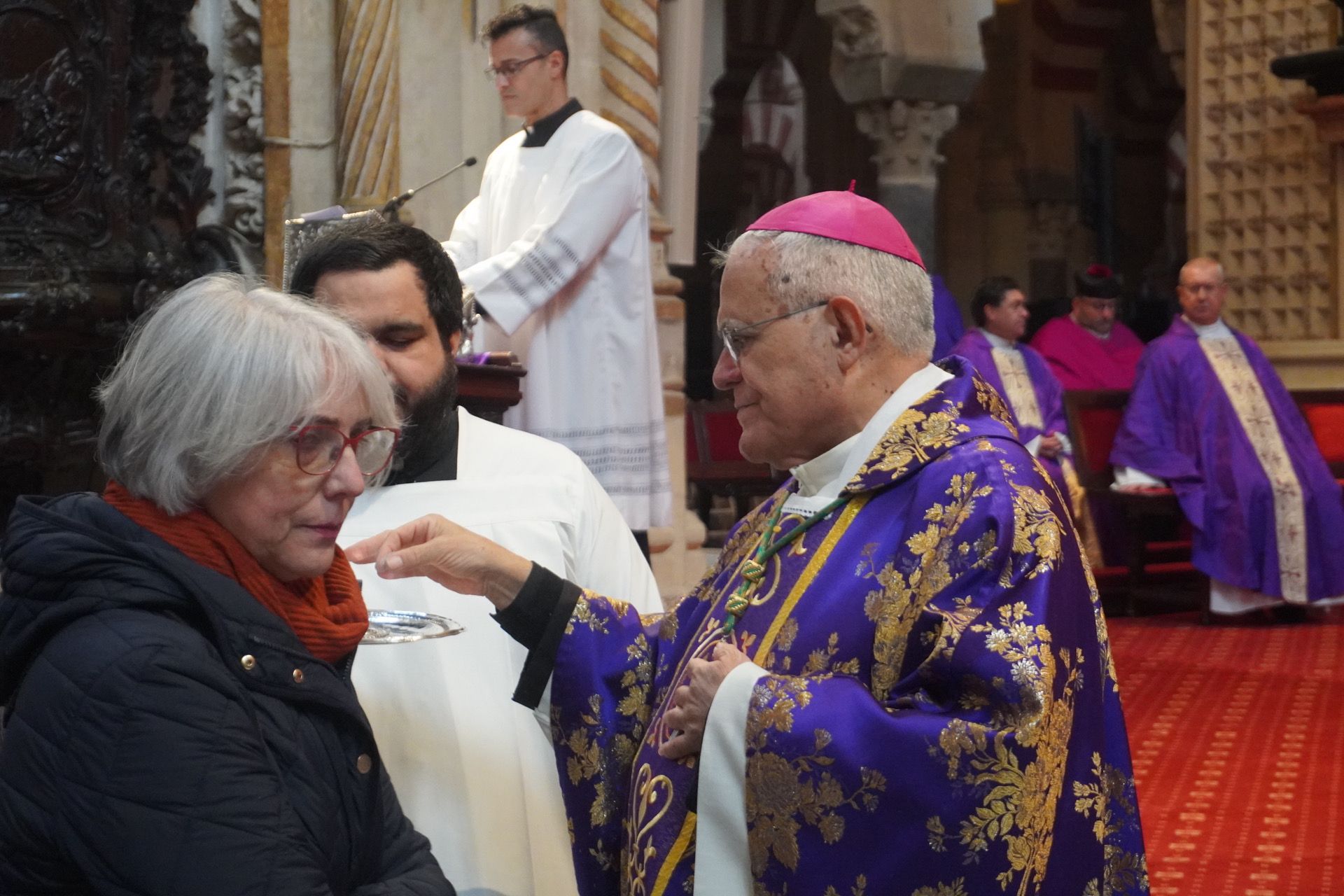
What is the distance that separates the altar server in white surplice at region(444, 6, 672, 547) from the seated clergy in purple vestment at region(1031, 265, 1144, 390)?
5.28m

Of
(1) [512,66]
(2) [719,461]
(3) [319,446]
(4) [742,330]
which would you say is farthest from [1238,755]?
(2) [719,461]

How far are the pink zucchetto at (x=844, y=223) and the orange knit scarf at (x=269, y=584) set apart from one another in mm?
661

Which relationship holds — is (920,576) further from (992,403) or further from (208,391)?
(208,391)

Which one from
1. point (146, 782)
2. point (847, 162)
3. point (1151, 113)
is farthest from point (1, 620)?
point (1151, 113)

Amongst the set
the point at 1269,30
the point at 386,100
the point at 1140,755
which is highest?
the point at 1269,30

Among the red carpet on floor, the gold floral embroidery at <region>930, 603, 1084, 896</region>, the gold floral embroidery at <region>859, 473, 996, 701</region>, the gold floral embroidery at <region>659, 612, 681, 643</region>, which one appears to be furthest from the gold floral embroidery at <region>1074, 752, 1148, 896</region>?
the red carpet on floor

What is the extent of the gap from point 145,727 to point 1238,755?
446cm

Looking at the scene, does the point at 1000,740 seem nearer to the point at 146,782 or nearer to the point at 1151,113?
the point at 146,782

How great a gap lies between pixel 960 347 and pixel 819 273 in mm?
7662

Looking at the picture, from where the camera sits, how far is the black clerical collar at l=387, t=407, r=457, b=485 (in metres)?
2.55

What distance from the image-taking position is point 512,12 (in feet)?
16.5

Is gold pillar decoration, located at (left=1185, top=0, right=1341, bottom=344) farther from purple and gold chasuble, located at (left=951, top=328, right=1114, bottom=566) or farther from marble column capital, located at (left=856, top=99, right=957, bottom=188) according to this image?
marble column capital, located at (left=856, top=99, right=957, bottom=188)

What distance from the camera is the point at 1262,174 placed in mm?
10102

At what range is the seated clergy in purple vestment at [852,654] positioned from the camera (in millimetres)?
1731
